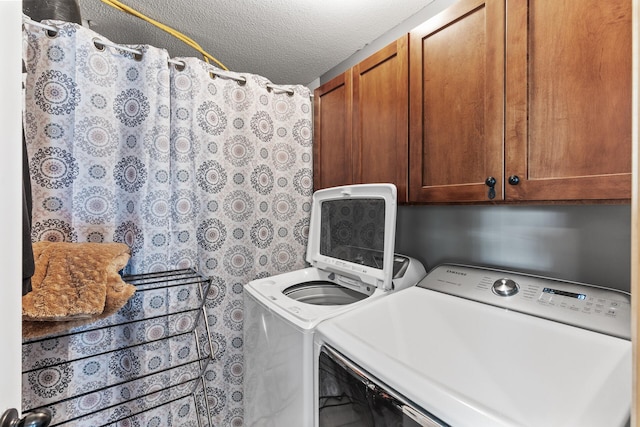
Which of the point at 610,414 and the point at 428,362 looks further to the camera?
the point at 428,362

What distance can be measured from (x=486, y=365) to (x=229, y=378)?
4.75ft

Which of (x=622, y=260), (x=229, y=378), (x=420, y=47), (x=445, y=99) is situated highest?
(x=420, y=47)

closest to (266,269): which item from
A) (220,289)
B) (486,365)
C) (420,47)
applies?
(220,289)

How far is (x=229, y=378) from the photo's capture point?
1.70m

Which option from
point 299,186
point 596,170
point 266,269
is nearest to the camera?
point 596,170

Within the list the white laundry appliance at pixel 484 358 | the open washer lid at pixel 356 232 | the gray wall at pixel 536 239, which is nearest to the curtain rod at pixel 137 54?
the open washer lid at pixel 356 232

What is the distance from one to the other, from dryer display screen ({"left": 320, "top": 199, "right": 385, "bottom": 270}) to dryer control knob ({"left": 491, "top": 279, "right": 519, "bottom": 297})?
0.46m

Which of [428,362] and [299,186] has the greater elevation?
[299,186]

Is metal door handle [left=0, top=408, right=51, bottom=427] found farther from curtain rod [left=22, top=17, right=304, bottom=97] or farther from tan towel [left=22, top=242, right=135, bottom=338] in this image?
curtain rod [left=22, top=17, right=304, bottom=97]

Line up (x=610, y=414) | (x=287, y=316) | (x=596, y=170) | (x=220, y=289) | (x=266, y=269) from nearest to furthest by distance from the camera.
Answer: (x=610, y=414) → (x=596, y=170) → (x=287, y=316) → (x=220, y=289) → (x=266, y=269)

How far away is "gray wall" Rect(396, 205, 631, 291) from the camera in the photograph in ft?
3.29

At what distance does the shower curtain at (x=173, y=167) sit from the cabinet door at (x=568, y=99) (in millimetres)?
1266

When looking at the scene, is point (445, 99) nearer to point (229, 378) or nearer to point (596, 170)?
point (596, 170)

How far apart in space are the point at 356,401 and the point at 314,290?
871mm
